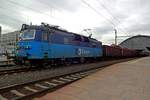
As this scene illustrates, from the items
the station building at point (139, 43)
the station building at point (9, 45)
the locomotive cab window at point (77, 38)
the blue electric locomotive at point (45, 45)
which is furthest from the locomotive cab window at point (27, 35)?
the station building at point (139, 43)

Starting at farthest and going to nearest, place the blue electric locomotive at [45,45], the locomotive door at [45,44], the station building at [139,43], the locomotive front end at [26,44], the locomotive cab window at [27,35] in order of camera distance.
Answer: the station building at [139,43] → the locomotive door at [45,44] → the locomotive cab window at [27,35] → the blue electric locomotive at [45,45] → the locomotive front end at [26,44]

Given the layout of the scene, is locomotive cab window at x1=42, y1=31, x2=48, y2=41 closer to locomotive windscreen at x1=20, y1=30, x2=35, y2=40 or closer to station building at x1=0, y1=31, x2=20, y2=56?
locomotive windscreen at x1=20, y1=30, x2=35, y2=40

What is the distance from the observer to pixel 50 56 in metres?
16.4

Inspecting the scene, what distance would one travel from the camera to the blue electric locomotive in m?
14.8

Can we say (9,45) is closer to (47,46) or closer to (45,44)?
(47,46)

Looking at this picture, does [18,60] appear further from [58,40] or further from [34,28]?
[58,40]

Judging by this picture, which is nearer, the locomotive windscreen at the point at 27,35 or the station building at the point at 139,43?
the locomotive windscreen at the point at 27,35

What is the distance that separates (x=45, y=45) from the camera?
616 inches

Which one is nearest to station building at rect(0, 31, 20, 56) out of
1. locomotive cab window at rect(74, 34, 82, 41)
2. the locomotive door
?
the locomotive door

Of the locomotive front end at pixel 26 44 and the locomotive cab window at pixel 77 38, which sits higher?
the locomotive cab window at pixel 77 38

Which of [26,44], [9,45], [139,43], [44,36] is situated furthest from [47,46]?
[139,43]

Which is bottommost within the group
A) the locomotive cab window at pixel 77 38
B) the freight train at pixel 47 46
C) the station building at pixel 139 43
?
the freight train at pixel 47 46

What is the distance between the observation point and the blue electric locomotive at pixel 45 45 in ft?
48.7

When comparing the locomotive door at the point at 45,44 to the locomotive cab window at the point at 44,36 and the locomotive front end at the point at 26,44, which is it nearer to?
the locomotive cab window at the point at 44,36
